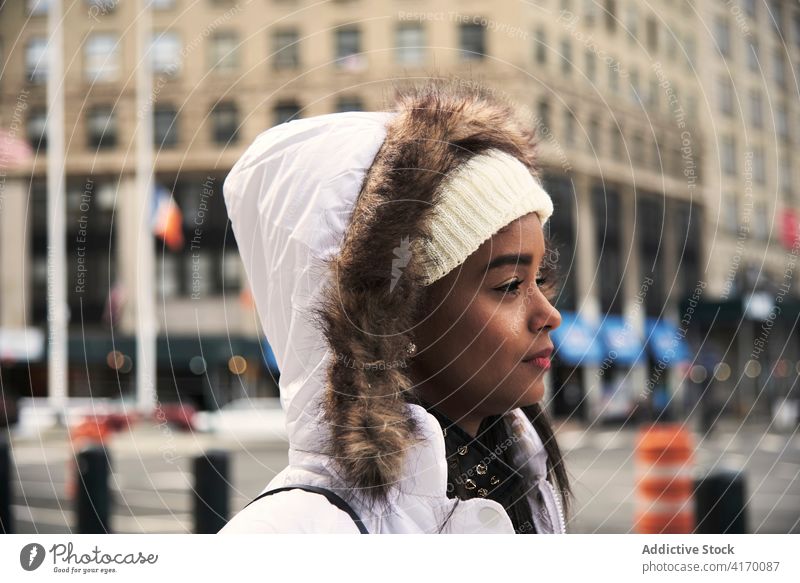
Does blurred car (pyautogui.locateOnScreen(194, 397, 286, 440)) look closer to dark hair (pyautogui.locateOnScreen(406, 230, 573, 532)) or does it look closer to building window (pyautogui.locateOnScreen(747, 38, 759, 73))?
building window (pyautogui.locateOnScreen(747, 38, 759, 73))

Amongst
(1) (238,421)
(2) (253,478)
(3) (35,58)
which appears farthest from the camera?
(1) (238,421)

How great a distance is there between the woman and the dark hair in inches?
5.3

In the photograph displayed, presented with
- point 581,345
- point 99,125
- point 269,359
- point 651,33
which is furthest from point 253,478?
point 651,33

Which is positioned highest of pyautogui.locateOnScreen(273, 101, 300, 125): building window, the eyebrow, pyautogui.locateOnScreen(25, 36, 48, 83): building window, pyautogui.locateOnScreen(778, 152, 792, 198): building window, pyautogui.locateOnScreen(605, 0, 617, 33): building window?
pyautogui.locateOnScreen(605, 0, 617, 33): building window

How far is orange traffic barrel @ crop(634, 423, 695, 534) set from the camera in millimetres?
4637

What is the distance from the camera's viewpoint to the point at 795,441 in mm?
13000

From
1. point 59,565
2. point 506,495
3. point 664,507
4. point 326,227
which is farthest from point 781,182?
point 59,565

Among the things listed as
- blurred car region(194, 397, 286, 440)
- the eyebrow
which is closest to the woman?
the eyebrow

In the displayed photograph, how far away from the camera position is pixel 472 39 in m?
3.25

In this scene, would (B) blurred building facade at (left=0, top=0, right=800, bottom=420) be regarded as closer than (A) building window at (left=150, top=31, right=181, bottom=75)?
Yes

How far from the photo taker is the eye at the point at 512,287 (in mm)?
1672

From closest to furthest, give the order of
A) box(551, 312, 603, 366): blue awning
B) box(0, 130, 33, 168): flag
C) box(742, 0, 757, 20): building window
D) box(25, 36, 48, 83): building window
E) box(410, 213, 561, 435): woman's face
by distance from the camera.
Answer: box(410, 213, 561, 435): woman's face → box(25, 36, 48, 83): building window → box(0, 130, 33, 168): flag → box(742, 0, 757, 20): building window → box(551, 312, 603, 366): blue awning

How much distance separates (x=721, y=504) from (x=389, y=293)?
2.48 meters

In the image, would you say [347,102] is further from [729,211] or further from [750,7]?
[729,211]
